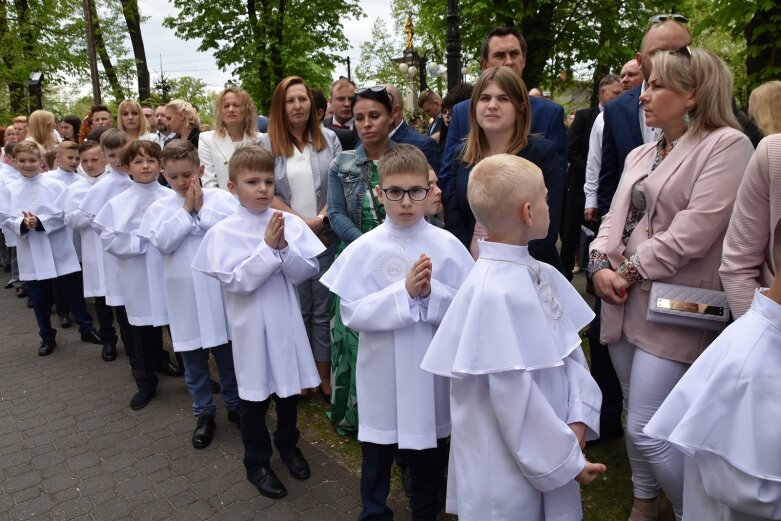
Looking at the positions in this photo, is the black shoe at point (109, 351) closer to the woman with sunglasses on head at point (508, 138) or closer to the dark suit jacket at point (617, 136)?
the woman with sunglasses on head at point (508, 138)

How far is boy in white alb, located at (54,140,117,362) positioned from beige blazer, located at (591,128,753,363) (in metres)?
5.02

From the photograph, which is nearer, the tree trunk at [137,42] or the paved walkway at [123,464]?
the paved walkway at [123,464]

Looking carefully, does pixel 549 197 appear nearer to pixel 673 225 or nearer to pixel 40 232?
pixel 673 225

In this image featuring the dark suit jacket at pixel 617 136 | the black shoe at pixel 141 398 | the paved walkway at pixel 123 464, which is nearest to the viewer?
the paved walkway at pixel 123 464

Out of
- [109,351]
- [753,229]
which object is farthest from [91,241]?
[753,229]

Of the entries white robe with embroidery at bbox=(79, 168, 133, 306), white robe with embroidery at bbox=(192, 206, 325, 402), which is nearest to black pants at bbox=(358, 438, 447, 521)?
white robe with embroidery at bbox=(192, 206, 325, 402)

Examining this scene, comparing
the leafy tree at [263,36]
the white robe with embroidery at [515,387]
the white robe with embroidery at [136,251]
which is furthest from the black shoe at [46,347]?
the leafy tree at [263,36]

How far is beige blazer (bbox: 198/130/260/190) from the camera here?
4.99 metres

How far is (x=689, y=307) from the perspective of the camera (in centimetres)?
254

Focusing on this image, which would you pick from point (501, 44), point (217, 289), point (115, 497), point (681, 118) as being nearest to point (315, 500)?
point (115, 497)

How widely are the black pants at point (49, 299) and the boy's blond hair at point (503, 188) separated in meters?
5.78

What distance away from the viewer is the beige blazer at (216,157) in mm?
4992

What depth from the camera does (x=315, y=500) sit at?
3398 millimetres

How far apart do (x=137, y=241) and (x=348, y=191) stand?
1.85m
